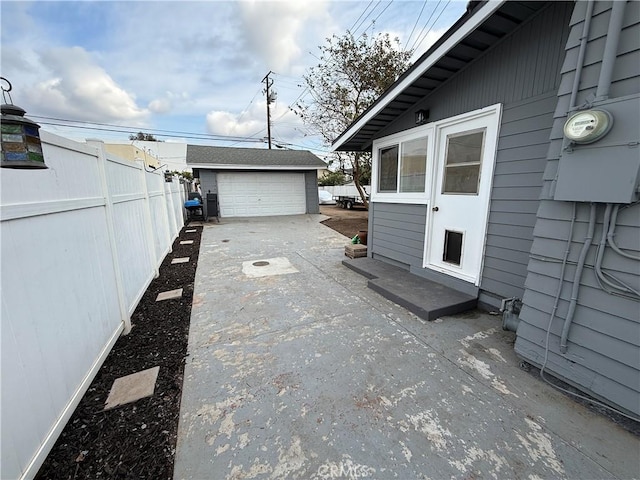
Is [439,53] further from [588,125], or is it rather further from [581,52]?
[588,125]

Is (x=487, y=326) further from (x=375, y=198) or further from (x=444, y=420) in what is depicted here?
(x=375, y=198)

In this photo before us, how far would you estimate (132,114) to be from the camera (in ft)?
64.0

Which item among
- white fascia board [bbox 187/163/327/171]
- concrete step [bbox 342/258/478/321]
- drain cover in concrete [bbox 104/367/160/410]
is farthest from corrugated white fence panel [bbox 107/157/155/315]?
white fascia board [bbox 187/163/327/171]

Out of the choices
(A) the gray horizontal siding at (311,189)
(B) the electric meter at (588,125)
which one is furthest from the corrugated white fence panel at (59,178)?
(A) the gray horizontal siding at (311,189)

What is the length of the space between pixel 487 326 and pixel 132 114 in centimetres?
2529

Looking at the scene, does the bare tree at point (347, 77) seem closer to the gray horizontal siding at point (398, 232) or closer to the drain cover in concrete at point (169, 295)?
the gray horizontal siding at point (398, 232)

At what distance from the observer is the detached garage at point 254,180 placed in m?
11.6

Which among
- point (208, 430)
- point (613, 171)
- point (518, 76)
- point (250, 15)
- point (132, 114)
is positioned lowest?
point (208, 430)

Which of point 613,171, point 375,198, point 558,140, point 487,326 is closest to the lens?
point 613,171

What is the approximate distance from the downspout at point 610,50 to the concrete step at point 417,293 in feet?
7.06

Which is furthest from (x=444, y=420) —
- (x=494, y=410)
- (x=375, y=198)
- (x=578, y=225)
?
(x=375, y=198)

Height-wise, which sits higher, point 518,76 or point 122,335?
point 518,76

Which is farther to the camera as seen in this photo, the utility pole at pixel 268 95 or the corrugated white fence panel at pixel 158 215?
the utility pole at pixel 268 95

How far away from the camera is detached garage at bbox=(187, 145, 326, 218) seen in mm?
11617
